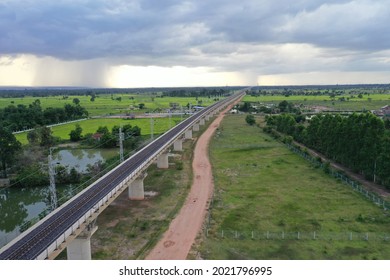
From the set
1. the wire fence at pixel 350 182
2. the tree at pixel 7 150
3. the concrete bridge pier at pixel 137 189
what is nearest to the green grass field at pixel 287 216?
the wire fence at pixel 350 182

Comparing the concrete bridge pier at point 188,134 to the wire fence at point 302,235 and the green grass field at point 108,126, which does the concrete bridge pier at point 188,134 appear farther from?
the wire fence at point 302,235

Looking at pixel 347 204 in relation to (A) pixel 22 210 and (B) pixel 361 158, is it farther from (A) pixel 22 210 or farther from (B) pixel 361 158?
(A) pixel 22 210

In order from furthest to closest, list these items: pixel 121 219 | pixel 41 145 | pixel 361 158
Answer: pixel 41 145 < pixel 361 158 < pixel 121 219

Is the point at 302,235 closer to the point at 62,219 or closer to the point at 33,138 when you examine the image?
the point at 62,219

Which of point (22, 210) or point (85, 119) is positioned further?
point (85, 119)

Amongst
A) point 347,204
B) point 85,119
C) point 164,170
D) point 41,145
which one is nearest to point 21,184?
point 164,170

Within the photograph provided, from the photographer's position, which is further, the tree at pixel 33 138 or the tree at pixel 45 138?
the tree at pixel 33 138

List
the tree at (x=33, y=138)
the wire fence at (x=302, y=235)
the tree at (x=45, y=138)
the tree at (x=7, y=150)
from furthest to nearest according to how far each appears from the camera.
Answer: the tree at (x=33, y=138) < the tree at (x=45, y=138) < the tree at (x=7, y=150) < the wire fence at (x=302, y=235)

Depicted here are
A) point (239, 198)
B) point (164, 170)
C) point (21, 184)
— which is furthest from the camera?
point (164, 170)
